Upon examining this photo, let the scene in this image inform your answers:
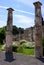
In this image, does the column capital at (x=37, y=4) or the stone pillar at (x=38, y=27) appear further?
the column capital at (x=37, y=4)

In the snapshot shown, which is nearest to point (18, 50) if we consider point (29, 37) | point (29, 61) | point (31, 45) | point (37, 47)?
Answer: point (31, 45)

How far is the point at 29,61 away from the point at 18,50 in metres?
12.2

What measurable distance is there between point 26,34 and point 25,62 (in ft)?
96.9

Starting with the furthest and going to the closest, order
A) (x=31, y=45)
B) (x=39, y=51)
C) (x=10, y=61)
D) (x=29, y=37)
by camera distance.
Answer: (x=29, y=37) < (x=31, y=45) < (x=39, y=51) < (x=10, y=61)

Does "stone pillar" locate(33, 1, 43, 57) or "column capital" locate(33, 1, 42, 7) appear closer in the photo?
"stone pillar" locate(33, 1, 43, 57)

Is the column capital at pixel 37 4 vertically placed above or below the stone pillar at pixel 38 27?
above

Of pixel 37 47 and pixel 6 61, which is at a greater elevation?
pixel 37 47

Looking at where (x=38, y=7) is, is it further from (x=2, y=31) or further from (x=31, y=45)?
(x=2, y=31)

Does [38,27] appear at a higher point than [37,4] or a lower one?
lower

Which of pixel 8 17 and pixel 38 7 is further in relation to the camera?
pixel 8 17

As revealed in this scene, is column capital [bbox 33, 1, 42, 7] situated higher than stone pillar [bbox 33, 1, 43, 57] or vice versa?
column capital [bbox 33, 1, 42, 7]

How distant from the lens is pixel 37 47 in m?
15.0

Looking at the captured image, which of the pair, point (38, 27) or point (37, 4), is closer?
point (38, 27)

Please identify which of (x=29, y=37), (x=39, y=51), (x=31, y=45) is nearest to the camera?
(x=39, y=51)
